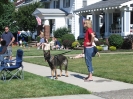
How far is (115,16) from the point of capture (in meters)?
34.0

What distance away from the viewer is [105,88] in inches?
406

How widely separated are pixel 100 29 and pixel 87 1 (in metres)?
4.98

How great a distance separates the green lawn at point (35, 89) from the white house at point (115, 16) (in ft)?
64.8

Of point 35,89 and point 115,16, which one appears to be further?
point 115,16

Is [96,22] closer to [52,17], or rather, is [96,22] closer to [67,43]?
[67,43]

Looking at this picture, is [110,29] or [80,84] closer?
[80,84]

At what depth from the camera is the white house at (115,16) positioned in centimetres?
3006

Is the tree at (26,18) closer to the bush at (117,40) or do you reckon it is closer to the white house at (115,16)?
the white house at (115,16)

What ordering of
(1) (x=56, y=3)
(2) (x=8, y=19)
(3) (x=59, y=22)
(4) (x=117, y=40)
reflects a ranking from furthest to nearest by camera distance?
(2) (x=8, y=19) → (1) (x=56, y=3) → (3) (x=59, y=22) → (4) (x=117, y=40)

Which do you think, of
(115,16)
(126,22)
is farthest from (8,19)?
(126,22)

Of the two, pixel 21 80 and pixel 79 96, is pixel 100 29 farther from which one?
pixel 79 96

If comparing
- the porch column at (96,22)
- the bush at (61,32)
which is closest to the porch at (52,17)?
the bush at (61,32)

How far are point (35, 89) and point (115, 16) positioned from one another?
2508 centimetres

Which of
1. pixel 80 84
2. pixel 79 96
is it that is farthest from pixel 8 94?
pixel 80 84
